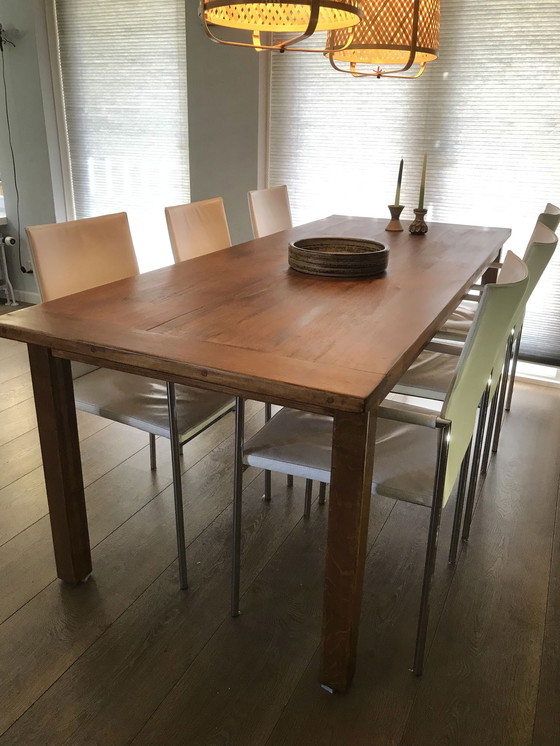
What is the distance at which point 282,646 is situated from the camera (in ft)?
5.18

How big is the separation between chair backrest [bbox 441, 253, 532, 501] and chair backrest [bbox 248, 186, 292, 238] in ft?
5.22

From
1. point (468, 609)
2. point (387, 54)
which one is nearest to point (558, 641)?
point (468, 609)

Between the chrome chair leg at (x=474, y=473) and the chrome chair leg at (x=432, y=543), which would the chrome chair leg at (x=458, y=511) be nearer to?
the chrome chair leg at (x=474, y=473)

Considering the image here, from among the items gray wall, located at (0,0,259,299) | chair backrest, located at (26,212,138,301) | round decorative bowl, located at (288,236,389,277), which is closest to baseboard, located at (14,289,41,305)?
gray wall, located at (0,0,259,299)

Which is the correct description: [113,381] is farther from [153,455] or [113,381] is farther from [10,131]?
[10,131]

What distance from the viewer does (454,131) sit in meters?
3.24

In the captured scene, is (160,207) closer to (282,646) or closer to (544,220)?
(544,220)

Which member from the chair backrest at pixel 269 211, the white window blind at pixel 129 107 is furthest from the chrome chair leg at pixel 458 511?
the white window blind at pixel 129 107

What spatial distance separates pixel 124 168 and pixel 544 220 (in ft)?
9.57

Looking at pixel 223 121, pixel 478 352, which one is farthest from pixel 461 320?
pixel 223 121

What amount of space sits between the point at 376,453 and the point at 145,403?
2.26ft

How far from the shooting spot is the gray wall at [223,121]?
3.52m

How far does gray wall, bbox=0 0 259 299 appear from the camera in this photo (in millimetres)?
3539

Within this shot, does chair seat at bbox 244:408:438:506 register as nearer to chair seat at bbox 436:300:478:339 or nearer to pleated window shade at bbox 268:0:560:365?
chair seat at bbox 436:300:478:339
